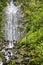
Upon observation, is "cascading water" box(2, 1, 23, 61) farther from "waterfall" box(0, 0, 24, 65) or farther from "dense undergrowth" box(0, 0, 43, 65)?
"dense undergrowth" box(0, 0, 43, 65)

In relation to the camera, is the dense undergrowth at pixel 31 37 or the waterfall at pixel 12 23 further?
the waterfall at pixel 12 23

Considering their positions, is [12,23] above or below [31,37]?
below

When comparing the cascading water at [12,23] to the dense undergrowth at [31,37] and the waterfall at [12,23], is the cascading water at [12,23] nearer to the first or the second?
the waterfall at [12,23]

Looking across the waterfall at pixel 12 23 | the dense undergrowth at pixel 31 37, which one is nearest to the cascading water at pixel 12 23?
the waterfall at pixel 12 23

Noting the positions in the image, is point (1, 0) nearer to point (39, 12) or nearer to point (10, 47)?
point (39, 12)

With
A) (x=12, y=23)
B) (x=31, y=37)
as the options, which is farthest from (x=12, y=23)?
(x=31, y=37)

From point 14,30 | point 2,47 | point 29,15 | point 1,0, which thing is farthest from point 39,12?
point 1,0

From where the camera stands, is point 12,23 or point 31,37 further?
point 12,23

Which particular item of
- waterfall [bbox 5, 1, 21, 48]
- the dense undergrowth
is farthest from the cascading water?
the dense undergrowth

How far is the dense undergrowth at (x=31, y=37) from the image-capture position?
28.0ft

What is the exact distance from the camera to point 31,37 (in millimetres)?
9789

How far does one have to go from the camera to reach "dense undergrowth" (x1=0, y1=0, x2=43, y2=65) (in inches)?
336

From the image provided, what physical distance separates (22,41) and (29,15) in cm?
199

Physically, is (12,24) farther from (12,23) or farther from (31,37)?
(31,37)
